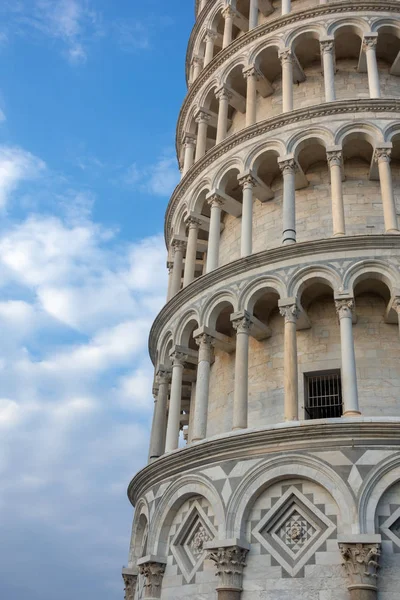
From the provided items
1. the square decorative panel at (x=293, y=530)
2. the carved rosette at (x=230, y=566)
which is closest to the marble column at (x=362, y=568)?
the square decorative panel at (x=293, y=530)

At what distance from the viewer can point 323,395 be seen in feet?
51.7

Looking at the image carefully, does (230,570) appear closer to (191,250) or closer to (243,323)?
(243,323)

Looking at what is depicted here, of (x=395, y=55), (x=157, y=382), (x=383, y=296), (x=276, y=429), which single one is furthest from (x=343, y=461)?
(x=395, y=55)

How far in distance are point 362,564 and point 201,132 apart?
51.0 feet

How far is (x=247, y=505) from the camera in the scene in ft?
45.3

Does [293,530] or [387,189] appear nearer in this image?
[293,530]

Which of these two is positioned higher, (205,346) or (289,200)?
(289,200)

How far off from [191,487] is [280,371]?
11.7 feet

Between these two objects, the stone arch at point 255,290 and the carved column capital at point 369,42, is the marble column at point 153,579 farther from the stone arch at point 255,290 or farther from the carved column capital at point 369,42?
the carved column capital at point 369,42

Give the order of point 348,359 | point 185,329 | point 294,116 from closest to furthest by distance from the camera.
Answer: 1. point 348,359
2. point 185,329
3. point 294,116

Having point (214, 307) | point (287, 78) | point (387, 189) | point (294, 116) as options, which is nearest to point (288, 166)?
point (294, 116)

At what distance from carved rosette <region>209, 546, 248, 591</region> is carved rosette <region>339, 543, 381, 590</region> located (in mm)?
2188

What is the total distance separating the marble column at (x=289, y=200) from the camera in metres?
17.0

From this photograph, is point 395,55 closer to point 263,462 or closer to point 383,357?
point 383,357
